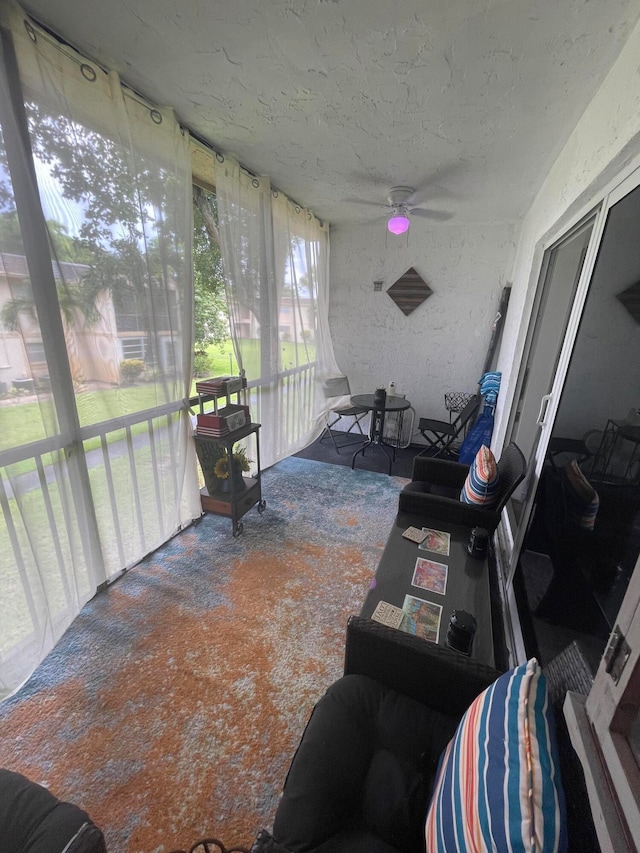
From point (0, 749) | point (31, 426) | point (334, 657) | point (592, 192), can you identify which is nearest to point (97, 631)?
point (0, 749)

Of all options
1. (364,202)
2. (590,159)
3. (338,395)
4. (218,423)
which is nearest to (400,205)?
(364,202)

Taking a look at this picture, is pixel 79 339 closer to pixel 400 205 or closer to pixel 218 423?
pixel 218 423

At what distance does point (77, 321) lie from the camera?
5.10ft

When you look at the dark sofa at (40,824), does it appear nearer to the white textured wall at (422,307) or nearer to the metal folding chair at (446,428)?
the metal folding chair at (446,428)

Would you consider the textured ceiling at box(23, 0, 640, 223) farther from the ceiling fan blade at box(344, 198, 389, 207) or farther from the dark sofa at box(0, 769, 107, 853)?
the dark sofa at box(0, 769, 107, 853)

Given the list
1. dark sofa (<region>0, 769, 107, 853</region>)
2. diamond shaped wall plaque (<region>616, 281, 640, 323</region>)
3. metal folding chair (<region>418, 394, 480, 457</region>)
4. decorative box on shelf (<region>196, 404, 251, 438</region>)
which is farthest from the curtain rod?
metal folding chair (<region>418, 394, 480, 457</region>)

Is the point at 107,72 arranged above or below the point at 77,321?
above

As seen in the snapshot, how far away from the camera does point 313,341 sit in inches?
152

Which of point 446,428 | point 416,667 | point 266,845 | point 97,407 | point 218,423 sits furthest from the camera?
point 446,428

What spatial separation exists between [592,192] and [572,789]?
203 cm

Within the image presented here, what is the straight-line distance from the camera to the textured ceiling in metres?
1.16

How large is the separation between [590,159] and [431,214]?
2123 mm

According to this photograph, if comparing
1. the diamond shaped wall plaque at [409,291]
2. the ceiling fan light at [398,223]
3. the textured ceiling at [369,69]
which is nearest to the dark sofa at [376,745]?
the textured ceiling at [369,69]

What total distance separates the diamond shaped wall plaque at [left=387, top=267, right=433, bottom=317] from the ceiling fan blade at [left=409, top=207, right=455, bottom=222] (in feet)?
1.83
